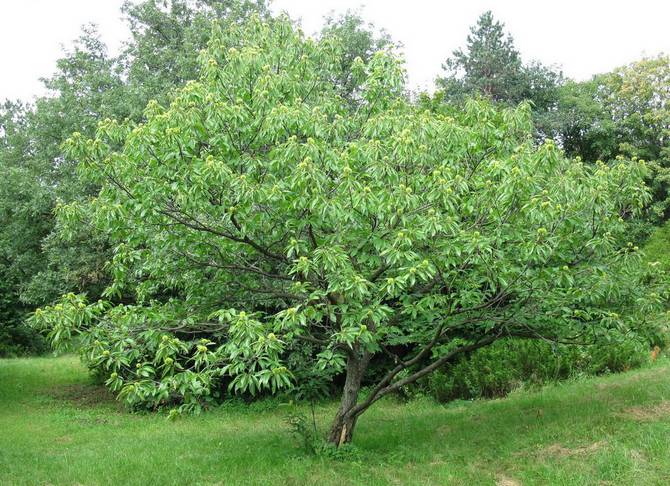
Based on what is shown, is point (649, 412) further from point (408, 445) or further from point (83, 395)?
point (83, 395)

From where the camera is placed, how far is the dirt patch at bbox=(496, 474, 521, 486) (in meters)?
6.64

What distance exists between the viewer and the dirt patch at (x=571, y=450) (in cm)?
707

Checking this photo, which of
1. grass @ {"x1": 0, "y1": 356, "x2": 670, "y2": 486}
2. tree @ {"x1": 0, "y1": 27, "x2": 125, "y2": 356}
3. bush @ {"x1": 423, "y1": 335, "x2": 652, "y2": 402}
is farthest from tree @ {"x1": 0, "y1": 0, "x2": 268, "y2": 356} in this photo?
bush @ {"x1": 423, "y1": 335, "x2": 652, "y2": 402}

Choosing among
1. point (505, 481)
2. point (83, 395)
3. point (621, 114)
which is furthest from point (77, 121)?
point (621, 114)

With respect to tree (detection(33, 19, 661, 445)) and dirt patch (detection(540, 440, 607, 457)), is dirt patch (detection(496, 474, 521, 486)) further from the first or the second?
tree (detection(33, 19, 661, 445))

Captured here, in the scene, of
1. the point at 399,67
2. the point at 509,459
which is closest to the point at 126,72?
the point at 399,67

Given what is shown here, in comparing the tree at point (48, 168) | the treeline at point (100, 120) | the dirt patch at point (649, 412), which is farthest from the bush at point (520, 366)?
the tree at point (48, 168)

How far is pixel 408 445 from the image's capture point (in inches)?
319

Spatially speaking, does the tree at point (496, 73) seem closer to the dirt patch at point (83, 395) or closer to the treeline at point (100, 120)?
the treeline at point (100, 120)

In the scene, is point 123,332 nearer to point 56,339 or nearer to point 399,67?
point 56,339

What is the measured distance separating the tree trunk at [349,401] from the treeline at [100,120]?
3.77 m

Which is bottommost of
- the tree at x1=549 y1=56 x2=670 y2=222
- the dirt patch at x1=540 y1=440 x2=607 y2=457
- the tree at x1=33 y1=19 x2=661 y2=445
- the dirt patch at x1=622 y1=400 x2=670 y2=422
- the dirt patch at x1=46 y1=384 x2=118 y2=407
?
the dirt patch at x1=46 y1=384 x2=118 y2=407

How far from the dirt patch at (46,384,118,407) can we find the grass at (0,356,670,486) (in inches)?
78.5

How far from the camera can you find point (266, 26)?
25.4 feet
